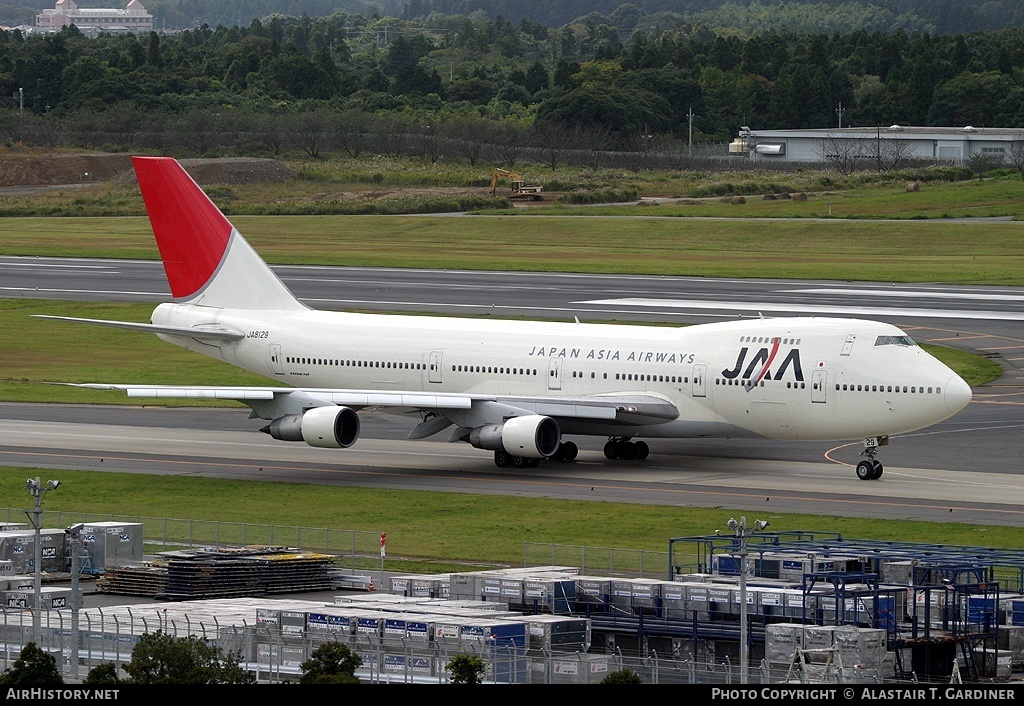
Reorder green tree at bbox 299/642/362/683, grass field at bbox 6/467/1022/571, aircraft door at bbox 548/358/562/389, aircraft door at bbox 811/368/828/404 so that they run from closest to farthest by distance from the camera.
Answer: green tree at bbox 299/642/362/683, grass field at bbox 6/467/1022/571, aircraft door at bbox 811/368/828/404, aircraft door at bbox 548/358/562/389

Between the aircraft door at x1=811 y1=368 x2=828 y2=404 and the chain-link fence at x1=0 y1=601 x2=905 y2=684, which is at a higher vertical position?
the aircraft door at x1=811 y1=368 x2=828 y2=404

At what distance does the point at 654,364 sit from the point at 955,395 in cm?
1106

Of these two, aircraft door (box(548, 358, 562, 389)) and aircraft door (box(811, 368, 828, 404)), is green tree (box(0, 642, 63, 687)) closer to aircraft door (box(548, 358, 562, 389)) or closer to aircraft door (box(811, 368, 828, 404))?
aircraft door (box(811, 368, 828, 404))

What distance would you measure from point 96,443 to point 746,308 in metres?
48.2

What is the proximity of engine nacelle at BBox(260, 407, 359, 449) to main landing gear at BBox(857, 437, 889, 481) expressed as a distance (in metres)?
18.0

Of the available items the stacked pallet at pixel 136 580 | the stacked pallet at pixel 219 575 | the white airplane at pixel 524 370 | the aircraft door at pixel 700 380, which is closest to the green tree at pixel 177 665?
the stacked pallet at pixel 219 575

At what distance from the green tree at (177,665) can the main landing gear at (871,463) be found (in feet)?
110

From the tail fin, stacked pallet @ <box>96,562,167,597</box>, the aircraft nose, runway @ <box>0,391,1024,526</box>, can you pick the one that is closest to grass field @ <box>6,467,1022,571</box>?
runway @ <box>0,391,1024,526</box>

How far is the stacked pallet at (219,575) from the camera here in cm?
4734

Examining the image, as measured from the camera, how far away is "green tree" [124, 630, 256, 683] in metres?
33.8

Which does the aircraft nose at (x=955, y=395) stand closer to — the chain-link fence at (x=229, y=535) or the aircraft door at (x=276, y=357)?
the chain-link fence at (x=229, y=535)

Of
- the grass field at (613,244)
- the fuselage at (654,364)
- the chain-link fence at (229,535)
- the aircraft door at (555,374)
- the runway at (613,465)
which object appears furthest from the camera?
the grass field at (613,244)

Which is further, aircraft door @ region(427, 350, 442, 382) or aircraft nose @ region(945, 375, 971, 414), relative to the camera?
aircraft door @ region(427, 350, 442, 382)

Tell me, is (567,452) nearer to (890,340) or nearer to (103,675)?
(890,340)
